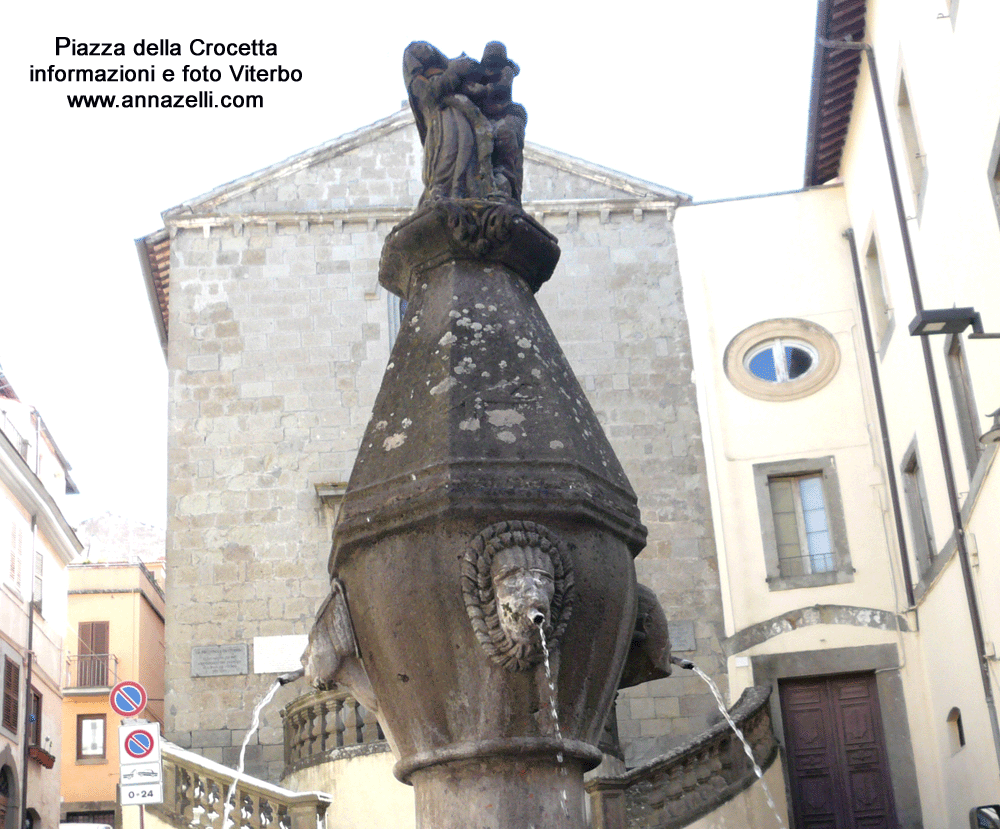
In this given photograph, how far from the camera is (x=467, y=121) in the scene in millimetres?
6164

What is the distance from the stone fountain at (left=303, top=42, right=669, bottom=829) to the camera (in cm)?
476

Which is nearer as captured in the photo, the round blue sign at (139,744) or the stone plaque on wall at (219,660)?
the round blue sign at (139,744)

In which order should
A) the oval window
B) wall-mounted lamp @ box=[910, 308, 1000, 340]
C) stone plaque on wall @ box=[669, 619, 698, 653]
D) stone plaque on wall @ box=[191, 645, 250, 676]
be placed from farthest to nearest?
1. the oval window
2. stone plaque on wall @ box=[669, 619, 698, 653]
3. stone plaque on wall @ box=[191, 645, 250, 676]
4. wall-mounted lamp @ box=[910, 308, 1000, 340]

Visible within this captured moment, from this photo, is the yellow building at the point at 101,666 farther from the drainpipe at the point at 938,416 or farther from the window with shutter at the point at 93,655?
the drainpipe at the point at 938,416

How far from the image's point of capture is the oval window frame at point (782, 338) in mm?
17297

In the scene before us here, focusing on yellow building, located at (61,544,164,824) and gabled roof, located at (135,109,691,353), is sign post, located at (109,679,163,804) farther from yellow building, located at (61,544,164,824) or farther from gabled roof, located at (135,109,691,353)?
yellow building, located at (61,544,164,824)

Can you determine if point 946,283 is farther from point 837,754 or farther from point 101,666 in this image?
point 101,666

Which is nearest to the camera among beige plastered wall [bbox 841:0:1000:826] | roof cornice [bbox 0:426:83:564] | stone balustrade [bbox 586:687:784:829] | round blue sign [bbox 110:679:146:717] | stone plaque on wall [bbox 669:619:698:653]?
beige plastered wall [bbox 841:0:1000:826]

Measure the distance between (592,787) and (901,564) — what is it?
22.4ft

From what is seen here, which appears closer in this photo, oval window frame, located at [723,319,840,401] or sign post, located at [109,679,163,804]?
sign post, located at [109,679,163,804]

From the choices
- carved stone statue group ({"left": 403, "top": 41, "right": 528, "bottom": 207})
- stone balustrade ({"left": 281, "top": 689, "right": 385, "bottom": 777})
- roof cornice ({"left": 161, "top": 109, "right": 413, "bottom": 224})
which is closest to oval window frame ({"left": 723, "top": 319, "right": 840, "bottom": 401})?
roof cornice ({"left": 161, "top": 109, "right": 413, "bottom": 224})

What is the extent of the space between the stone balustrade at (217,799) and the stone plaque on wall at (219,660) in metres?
3.70

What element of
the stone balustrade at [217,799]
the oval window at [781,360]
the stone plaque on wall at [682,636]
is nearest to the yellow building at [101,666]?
the stone plaque on wall at [682,636]

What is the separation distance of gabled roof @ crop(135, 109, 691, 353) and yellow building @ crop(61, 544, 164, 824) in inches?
744
